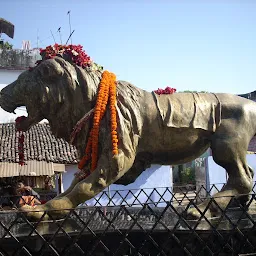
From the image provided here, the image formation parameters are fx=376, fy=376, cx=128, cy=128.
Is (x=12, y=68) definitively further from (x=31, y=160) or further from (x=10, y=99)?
(x=10, y=99)

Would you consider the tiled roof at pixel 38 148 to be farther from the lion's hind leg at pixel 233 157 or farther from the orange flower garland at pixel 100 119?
the lion's hind leg at pixel 233 157

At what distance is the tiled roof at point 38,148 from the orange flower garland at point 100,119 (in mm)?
6505

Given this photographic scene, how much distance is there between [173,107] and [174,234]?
127 centimetres

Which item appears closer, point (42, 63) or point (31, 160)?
point (42, 63)

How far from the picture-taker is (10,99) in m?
3.43

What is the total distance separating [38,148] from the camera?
1098 cm

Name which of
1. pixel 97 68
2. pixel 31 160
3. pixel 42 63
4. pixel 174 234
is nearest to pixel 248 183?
pixel 174 234

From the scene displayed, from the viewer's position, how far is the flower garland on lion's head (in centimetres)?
321

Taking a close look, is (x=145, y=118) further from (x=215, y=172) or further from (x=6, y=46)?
(x=6, y=46)

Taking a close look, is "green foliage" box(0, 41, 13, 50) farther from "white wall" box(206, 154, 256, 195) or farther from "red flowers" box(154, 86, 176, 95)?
"red flowers" box(154, 86, 176, 95)

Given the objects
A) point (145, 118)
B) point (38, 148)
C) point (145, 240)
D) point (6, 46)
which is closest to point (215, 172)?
point (38, 148)

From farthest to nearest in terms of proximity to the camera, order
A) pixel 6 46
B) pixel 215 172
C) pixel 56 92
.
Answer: pixel 6 46 < pixel 215 172 < pixel 56 92

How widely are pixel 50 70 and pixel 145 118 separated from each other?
952mm

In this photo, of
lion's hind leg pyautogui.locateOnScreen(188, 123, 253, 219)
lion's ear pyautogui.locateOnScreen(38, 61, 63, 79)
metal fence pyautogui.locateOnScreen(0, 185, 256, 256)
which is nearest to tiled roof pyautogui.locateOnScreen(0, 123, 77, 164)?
lion's ear pyautogui.locateOnScreen(38, 61, 63, 79)
